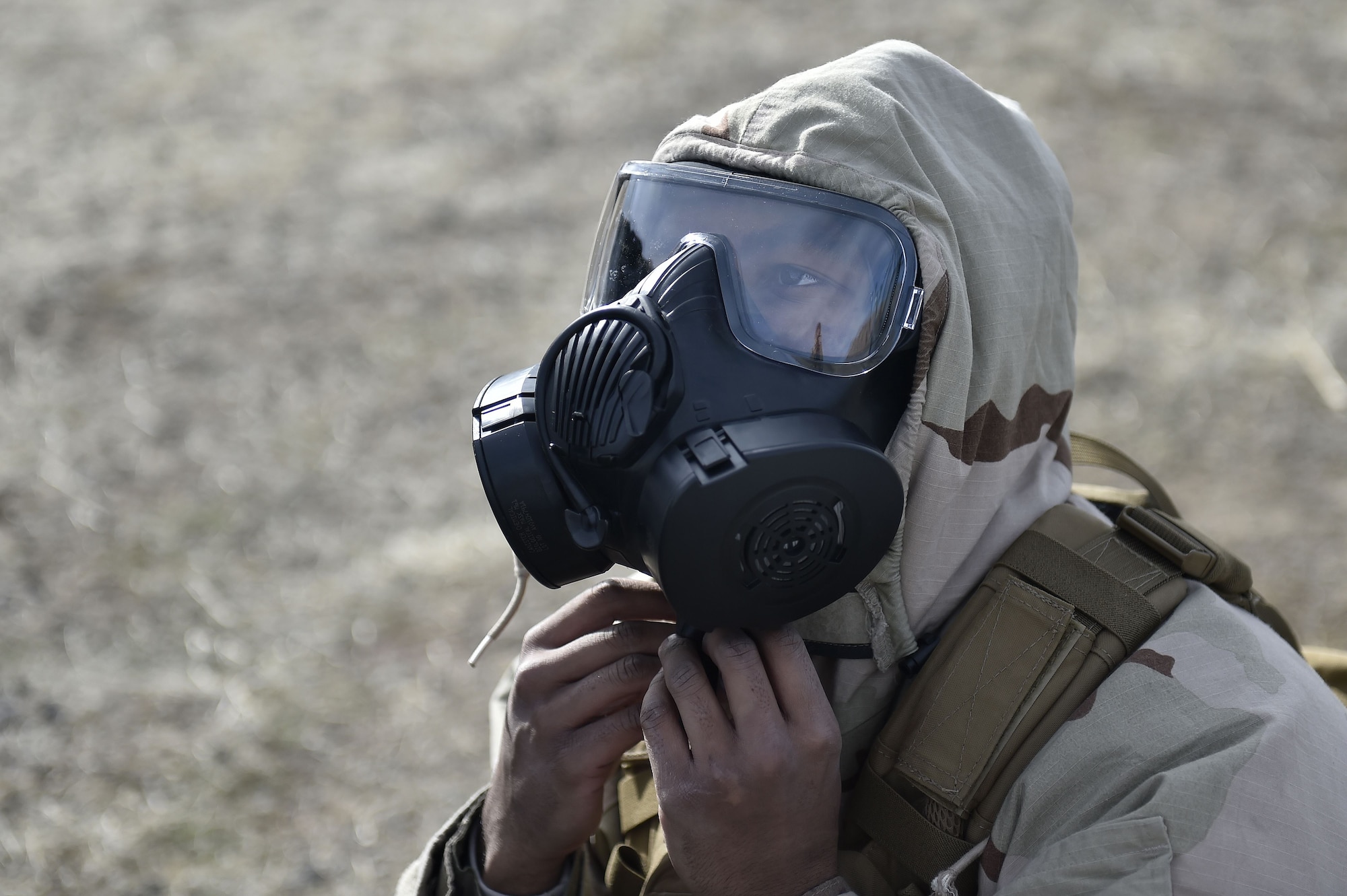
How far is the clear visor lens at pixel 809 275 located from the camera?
1715mm

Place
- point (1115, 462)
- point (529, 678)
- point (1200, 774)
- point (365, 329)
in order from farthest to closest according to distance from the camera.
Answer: point (365, 329) < point (1115, 462) < point (529, 678) < point (1200, 774)

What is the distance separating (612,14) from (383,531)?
17.9 ft

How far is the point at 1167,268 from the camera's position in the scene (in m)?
5.48

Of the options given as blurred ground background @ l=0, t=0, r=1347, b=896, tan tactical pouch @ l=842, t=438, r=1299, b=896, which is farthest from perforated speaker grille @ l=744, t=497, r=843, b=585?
blurred ground background @ l=0, t=0, r=1347, b=896

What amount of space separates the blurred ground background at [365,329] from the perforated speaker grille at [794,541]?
87.9 inches

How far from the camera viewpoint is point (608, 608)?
6.66 feet

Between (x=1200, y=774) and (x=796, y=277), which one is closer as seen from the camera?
(x=1200, y=774)

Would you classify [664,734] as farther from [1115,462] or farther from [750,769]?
[1115,462]

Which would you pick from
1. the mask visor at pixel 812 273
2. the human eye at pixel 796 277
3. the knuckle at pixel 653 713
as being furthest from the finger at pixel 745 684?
the human eye at pixel 796 277

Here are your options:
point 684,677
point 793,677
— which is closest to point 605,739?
point 684,677

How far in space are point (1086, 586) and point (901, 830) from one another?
499mm

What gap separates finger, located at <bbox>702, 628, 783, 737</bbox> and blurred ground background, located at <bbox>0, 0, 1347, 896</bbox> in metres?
2.07

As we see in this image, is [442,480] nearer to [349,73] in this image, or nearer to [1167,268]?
[1167,268]

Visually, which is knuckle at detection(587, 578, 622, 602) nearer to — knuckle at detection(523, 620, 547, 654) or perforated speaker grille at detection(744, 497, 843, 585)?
knuckle at detection(523, 620, 547, 654)
